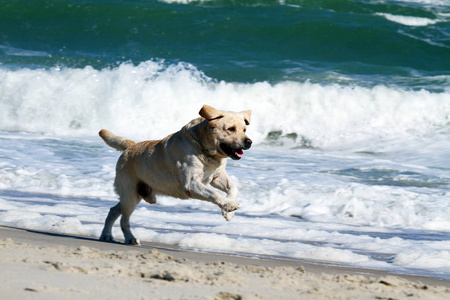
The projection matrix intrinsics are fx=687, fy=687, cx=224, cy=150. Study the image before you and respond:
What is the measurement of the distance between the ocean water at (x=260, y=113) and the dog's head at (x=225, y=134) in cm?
100

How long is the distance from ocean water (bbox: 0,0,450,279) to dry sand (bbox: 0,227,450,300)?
145cm

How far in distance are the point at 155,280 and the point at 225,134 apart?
6.61 ft

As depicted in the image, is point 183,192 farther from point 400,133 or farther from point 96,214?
point 400,133

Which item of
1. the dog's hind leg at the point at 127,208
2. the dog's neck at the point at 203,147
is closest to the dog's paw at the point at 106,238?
the dog's hind leg at the point at 127,208

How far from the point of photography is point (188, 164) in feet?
18.9

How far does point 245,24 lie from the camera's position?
74.2 feet

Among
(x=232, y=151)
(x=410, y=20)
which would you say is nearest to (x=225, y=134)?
(x=232, y=151)

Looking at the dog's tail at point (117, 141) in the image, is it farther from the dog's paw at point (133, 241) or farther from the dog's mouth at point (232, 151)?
the dog's mouth at point (232, 151)

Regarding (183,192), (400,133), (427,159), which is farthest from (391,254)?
(400,133)

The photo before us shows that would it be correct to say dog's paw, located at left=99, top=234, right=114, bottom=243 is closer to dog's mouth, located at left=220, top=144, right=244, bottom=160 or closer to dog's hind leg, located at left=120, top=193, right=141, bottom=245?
dog's hind leg, located at left=120, top=193, right=141, bottom=245

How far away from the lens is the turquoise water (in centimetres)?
1894

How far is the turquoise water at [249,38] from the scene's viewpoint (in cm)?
1894

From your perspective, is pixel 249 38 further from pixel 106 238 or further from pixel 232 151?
pixel 232 151

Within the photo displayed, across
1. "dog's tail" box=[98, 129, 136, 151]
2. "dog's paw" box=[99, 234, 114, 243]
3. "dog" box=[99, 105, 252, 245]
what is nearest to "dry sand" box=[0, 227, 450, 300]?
"dog" box=[99, 105, 252, 245]
